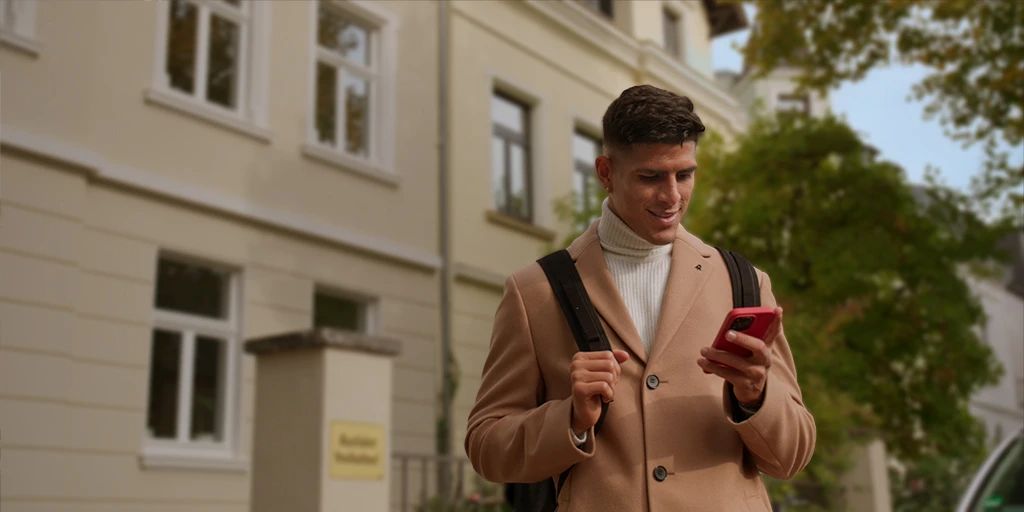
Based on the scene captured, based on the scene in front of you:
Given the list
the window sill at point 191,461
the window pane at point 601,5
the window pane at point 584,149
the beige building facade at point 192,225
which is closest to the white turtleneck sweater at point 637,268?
the window pane at point 601,5

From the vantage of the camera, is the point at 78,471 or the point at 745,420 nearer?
the point at 745,420

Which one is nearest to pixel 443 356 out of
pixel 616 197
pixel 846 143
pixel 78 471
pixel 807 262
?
pixel 78 471

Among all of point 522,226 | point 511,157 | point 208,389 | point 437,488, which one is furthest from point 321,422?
point 511,157

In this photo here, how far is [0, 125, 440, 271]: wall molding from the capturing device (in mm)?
7699

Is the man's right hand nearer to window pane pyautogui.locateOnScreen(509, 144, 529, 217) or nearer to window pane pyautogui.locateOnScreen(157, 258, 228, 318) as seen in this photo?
window pane pyautogui.locateOnScreen(157, 258, 228, 318)

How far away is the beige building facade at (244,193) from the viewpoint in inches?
287

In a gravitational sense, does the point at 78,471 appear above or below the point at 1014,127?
below

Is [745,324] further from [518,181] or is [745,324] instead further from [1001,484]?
[518,181]

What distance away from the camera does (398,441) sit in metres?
10.5

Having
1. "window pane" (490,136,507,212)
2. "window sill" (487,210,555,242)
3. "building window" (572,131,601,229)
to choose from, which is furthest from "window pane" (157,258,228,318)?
"building window" (572,131,601,229)

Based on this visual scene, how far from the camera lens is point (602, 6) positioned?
19.6 ft

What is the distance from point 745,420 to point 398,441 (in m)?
8.72

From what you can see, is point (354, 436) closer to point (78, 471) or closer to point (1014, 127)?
point (78, 471)

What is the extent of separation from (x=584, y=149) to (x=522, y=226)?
4.55ft
